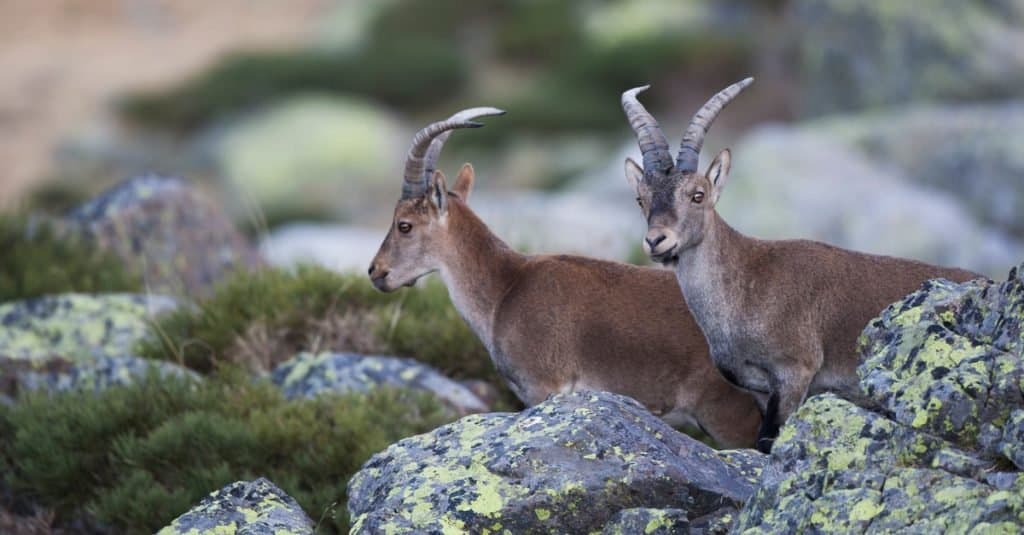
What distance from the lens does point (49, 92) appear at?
48.3 meters

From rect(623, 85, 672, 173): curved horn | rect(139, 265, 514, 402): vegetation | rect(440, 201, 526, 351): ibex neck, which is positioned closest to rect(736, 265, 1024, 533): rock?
rect(623, 85, 672, 173): curved horn

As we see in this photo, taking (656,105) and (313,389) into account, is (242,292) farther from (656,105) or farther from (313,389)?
(656,105)

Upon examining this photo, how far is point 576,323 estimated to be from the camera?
1051cm

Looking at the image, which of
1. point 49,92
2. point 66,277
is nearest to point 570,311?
point 66,277

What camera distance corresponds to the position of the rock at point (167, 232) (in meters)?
15.1

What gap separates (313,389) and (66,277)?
3.87 m

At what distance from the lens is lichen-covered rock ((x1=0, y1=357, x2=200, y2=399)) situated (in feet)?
39.2

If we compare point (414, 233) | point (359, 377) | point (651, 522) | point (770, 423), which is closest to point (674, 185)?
point (770, 423)

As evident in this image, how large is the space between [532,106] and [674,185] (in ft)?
114

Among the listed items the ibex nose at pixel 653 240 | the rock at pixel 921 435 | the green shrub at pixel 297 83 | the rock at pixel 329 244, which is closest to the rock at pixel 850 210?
the rock at pixel 329 244

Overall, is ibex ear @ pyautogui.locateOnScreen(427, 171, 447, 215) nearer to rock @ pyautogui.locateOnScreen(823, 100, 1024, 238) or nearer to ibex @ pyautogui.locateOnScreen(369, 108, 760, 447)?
ibex @ pyautogui.locateOnScreen(369, 108, 760, 447)

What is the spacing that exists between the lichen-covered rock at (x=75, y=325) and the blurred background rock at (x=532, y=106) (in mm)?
6149

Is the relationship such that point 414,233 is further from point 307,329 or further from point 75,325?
point 75,325

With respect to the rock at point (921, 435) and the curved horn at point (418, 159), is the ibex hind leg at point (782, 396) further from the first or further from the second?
the curved horn at point (418, 159)
